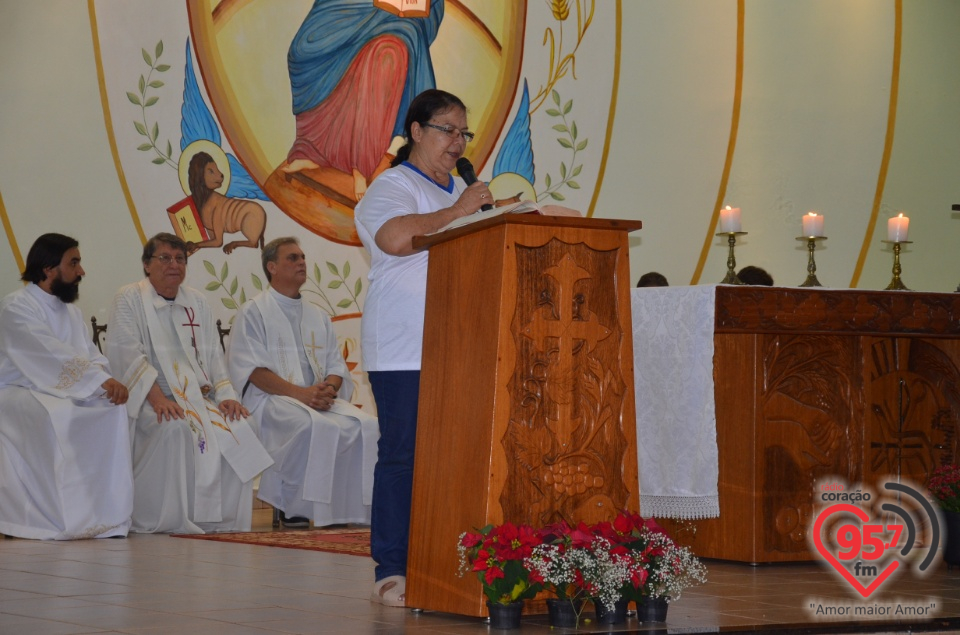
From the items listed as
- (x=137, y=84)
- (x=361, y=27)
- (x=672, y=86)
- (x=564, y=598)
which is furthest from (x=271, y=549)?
(x=672, y=86)

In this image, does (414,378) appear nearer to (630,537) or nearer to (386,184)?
(386,184)

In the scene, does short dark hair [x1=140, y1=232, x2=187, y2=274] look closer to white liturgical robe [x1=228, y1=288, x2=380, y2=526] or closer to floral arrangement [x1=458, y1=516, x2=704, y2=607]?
white liturgical robe [x1=228, y1=288, x2=380, y2=526]

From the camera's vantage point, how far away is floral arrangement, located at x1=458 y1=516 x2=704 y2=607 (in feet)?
10.5

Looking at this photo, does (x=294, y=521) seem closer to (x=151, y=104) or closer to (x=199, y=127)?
(x=199, y=127)

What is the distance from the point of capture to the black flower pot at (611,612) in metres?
3.37

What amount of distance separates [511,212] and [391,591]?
4.04 ft

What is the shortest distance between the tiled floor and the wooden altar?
24cm

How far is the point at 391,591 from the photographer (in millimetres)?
3760

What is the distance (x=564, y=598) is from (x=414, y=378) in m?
0.91

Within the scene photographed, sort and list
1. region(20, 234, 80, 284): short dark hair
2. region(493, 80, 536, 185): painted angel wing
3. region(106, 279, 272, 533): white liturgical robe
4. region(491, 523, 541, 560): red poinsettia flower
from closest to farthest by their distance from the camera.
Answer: region(491, 523, 541, 560): red poinsettia flower
region(20, 234, 80, 284): short dark hair
region(106, 279, 272, 533): white liturgical robe
region(493, 80, 536, 185): painted angel wing

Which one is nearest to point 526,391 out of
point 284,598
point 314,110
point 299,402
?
point 284,598

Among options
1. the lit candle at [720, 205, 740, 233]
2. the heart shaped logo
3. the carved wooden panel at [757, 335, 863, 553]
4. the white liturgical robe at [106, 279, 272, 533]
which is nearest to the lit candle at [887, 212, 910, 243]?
the lit candle at [720, 205, 740, 233]

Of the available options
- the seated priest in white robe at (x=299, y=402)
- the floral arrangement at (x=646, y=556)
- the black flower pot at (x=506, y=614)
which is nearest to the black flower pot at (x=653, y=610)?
the floral arrangement at (x=646, y=556)

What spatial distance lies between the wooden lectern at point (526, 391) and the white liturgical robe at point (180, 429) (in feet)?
11.6
